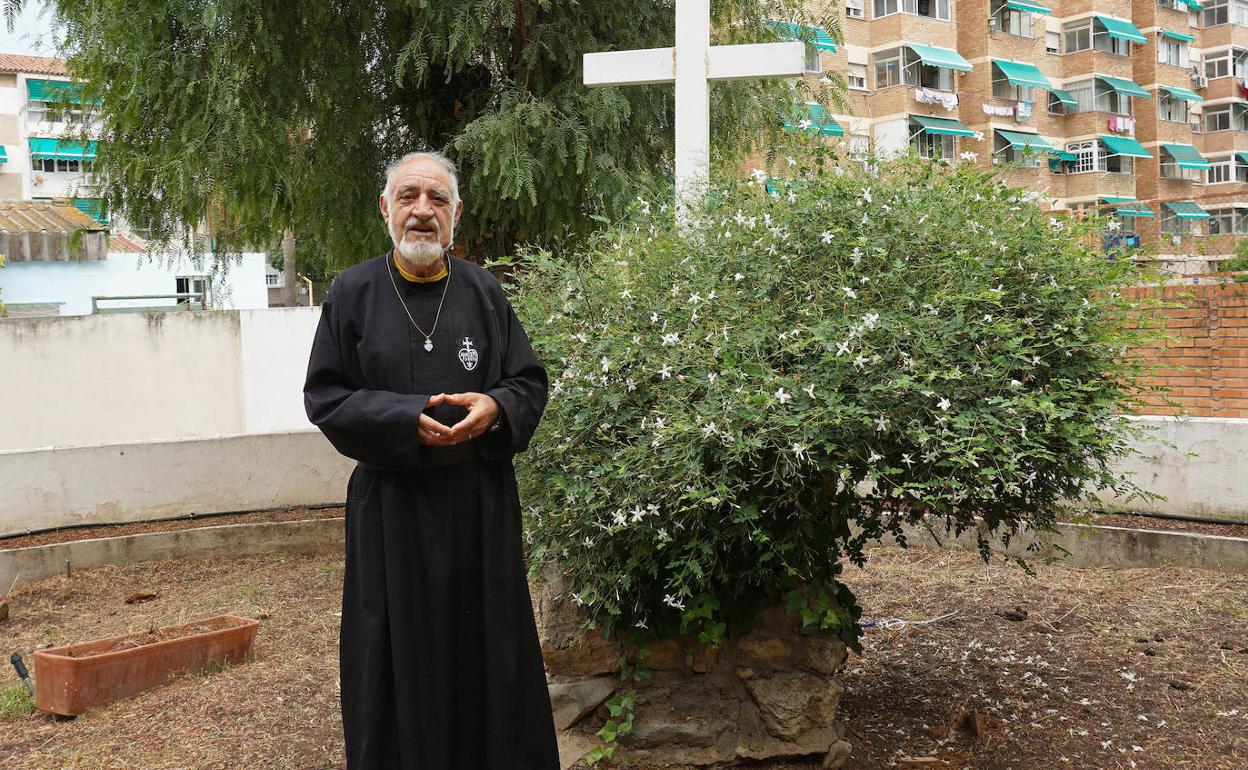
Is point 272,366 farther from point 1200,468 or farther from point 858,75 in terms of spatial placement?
point 858,75

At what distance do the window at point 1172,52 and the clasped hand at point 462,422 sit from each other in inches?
1894

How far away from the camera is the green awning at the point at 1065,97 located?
4122cm

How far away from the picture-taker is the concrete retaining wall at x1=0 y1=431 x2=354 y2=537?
7.89 m

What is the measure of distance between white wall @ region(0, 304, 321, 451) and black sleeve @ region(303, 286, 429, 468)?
8.56m

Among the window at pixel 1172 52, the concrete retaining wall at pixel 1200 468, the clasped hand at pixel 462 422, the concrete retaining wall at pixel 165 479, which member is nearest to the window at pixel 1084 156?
the window at pixel 1172 52

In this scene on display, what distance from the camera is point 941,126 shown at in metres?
36.8

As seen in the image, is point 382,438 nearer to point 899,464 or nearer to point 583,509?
point 583,509

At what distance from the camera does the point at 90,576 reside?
292 inches

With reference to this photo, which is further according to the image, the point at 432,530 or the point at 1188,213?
the point at 1188,213

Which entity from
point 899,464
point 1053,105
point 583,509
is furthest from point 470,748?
point 1053,105

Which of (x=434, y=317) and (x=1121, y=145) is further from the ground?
(x=1121, y=145)

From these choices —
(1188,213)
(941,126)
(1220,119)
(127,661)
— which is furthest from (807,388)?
(1220,119)

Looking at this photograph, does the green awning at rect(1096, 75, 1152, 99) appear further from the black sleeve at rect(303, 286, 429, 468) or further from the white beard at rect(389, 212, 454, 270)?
the black sleeve at rect(303, 286, 429, 468)

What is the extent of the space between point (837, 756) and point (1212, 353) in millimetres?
6070
